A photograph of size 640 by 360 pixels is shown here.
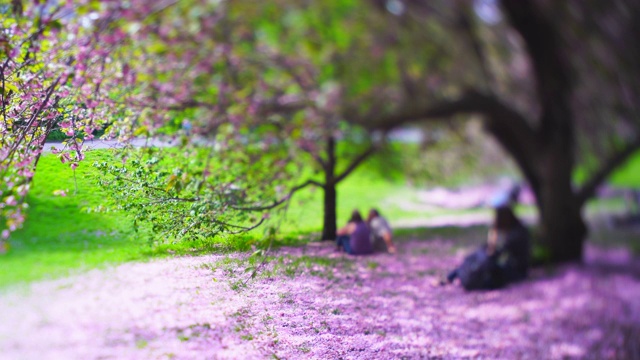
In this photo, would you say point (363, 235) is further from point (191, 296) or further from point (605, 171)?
point (605, 171)

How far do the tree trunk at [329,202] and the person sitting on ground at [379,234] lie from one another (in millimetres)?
216

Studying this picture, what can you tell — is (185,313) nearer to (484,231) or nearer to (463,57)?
(484,231)

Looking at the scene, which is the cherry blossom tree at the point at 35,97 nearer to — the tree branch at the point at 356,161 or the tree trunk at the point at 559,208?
the tree branch at the point at 356,161

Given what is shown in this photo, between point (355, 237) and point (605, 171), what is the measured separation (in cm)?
514

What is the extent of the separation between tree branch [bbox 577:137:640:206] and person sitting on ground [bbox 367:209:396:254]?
13.4ft

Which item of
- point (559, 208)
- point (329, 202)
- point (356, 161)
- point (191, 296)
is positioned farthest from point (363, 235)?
point (559, 208)

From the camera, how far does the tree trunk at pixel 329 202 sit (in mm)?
2062

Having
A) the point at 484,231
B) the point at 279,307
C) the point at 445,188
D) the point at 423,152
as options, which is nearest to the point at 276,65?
the point at 423,152

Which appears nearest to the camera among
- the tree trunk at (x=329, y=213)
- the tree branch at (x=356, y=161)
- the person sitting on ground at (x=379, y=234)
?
the tree trunk at (x=329, y=213)

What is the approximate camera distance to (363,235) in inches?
87.0

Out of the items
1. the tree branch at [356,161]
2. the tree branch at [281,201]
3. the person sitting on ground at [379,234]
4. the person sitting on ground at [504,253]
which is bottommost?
the person sitting on ground at [504,253]

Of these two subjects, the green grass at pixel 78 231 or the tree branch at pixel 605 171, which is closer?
the green grass at pixel 78 231

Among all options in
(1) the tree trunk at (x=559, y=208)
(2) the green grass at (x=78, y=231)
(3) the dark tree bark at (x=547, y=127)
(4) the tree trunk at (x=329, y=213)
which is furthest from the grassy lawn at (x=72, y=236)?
(1) the tree trunk at (x=559, y=208)

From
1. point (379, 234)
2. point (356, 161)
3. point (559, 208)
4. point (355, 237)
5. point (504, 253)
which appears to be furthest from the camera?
point (559, 208)
